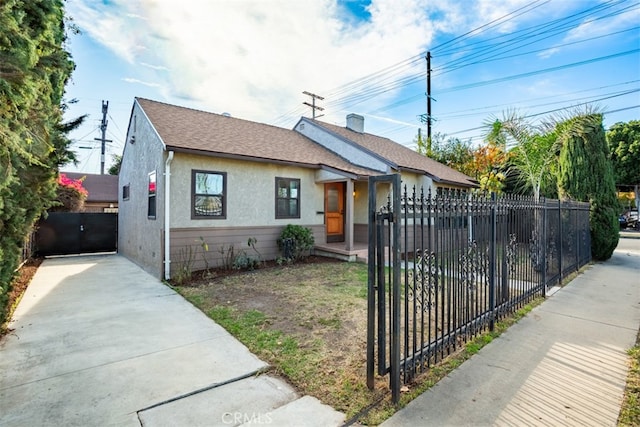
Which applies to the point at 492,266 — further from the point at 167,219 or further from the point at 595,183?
the point at 595,183

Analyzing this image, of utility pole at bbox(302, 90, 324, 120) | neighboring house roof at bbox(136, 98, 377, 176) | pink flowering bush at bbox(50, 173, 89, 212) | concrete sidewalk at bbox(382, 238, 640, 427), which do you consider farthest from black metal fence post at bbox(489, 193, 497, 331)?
utility pole at bbox(302, 90, 324, 120)

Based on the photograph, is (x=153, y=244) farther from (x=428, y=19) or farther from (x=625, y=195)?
(x=625, y=195)

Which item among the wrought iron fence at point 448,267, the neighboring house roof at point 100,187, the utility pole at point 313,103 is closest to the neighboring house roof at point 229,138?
the wrought iron fence at point 448,267

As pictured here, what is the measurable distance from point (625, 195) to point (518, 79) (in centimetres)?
3362

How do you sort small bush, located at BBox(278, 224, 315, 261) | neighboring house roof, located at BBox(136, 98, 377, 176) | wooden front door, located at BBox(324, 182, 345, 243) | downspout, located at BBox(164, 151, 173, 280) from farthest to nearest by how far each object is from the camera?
wooden front door, located at BBox(324, 182, 345, 243) → small bush, located at BBox(278, 224, 315, 261) → neighboring house roof, located at BBox(136, 98, 377, 176) → downspout, located at BBox(164, 151, 173, 280)

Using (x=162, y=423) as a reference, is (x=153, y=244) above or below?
above

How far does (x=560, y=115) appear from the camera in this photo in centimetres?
941

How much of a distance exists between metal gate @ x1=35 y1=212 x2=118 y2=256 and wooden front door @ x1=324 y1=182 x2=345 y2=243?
9.85 m

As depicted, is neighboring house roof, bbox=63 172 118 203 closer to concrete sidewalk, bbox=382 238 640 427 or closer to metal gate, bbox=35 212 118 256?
metal gate, bbox=35 212 118 256

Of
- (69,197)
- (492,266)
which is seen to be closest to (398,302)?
(492,266)

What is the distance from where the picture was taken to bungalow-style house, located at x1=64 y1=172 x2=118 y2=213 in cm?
2188

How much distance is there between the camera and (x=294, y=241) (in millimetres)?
9859

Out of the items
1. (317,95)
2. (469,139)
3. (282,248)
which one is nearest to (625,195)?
(469,139)

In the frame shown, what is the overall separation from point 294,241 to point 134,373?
22.3 feet
